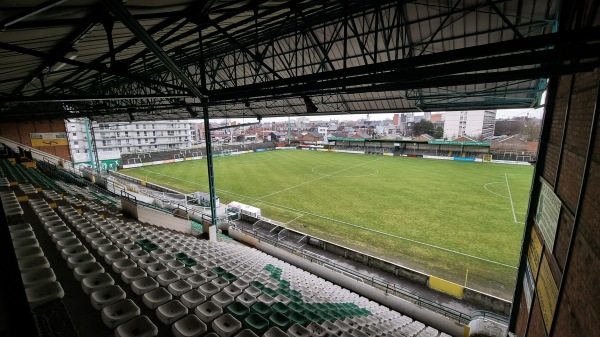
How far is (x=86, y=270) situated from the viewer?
3.49 metres

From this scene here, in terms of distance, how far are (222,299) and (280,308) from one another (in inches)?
41.0

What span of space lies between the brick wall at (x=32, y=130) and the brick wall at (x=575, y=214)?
35540 mm

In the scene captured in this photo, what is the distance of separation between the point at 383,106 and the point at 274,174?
1867 cm

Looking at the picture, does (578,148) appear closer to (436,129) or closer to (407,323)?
(407,323)

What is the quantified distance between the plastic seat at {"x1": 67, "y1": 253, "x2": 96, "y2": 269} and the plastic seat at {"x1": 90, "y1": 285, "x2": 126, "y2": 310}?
Result: 90 centimetres

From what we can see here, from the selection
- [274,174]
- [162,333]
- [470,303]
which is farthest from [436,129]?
[162,333]

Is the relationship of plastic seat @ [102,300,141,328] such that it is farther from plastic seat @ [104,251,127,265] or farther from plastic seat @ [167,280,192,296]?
plastic seat @ [104,251,127,265]

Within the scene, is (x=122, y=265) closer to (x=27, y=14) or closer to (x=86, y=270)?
(x=86, y=270)

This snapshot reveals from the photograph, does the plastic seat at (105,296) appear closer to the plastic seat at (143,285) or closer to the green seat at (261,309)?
the plastic seat at (143,285)

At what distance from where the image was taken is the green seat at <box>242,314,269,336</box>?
3.20m

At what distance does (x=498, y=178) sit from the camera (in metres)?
29.1

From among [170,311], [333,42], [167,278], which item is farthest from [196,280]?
[333,42]

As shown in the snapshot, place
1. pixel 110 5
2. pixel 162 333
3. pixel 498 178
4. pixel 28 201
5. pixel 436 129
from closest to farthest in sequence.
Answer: pixel 162 333, pixel 110 5, pixel 28 201, pixel 498 178, pixel 436 129

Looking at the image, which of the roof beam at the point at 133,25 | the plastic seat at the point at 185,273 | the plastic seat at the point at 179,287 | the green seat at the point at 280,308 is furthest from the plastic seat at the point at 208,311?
the roof beam at the point at 133,25
